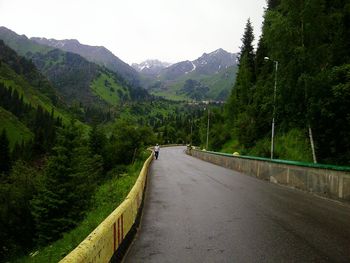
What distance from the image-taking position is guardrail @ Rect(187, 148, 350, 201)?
15606 millimetres

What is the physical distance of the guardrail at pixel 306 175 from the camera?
15606 millimetres

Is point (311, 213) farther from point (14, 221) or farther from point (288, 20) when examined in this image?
point (14, 221)

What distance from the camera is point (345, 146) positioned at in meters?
29.1

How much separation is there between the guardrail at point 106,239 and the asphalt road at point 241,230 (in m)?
0.39

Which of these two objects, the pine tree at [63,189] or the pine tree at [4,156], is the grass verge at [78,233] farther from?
the pine tree at [4,156]

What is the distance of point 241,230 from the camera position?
952cm

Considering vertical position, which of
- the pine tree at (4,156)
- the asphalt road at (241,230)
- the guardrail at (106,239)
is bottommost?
the pine tree at (4,156)

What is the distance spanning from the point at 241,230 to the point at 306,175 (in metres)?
10.7

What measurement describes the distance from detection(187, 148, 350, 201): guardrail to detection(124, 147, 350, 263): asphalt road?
2.47ft

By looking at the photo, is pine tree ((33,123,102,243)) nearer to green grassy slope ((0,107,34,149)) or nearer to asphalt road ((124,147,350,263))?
asphalt road ((124,147,350,263))

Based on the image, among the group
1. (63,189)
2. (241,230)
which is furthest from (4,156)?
(241,230)

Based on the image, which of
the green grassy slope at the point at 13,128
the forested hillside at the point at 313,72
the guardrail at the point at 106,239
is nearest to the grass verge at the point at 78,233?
the guardrail at the point at 106,239

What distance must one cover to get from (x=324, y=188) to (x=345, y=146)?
1354 centimetres

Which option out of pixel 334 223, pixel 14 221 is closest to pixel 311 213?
pixel 334 223
